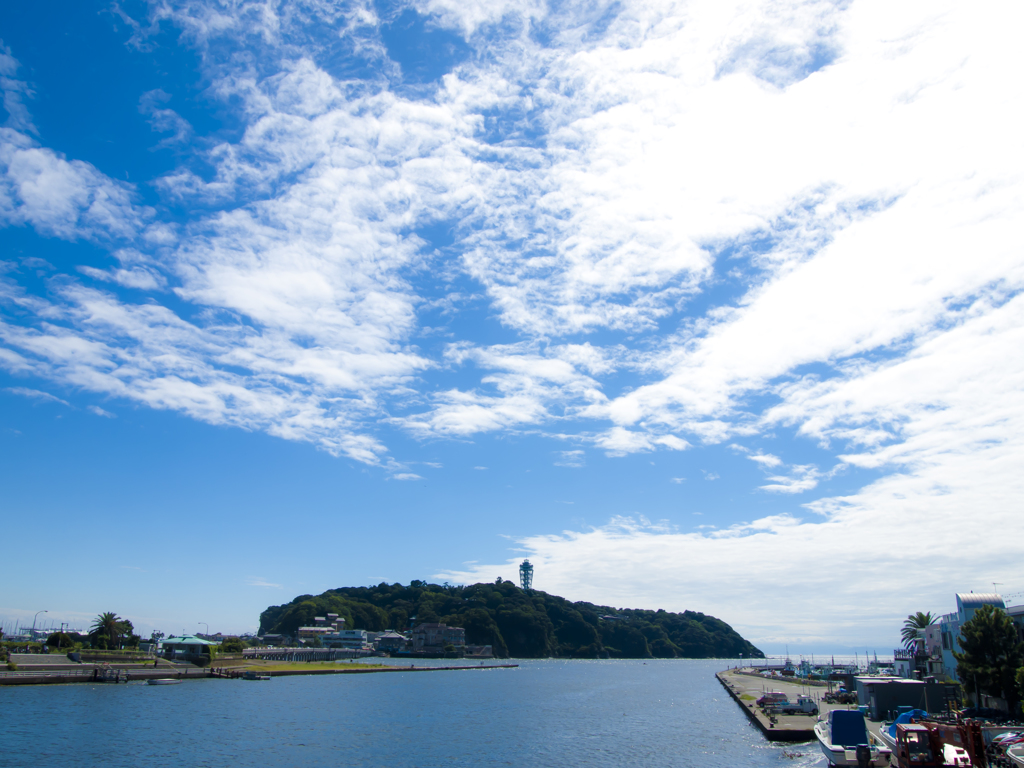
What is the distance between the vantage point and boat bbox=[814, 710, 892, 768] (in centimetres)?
3544

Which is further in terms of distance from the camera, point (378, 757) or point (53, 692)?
point (53, 692)

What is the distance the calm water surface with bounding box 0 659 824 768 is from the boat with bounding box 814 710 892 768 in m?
7.79

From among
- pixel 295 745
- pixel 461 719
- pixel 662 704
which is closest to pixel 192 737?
pixel 295 745

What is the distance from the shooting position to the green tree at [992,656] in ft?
163

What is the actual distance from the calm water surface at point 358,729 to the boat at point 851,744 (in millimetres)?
7787

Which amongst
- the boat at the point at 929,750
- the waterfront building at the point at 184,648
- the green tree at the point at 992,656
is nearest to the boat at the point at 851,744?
the boat at the point at 929,750

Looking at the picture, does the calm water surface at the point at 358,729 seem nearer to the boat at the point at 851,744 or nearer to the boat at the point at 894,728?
the boat at the point at 894,728

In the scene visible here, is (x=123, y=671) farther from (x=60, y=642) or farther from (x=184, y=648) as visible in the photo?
(x=184, y=648)

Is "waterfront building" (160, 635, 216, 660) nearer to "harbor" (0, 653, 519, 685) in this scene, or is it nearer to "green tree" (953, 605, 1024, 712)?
"harbor" (0, 653, 519, 685)

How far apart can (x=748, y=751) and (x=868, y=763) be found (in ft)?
58.0

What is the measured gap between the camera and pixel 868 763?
34.9 metres

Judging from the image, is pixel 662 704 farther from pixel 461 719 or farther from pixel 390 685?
pixel 390 685

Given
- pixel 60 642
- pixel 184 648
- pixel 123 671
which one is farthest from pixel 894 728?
pixel 60 642

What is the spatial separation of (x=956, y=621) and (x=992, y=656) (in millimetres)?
21014
